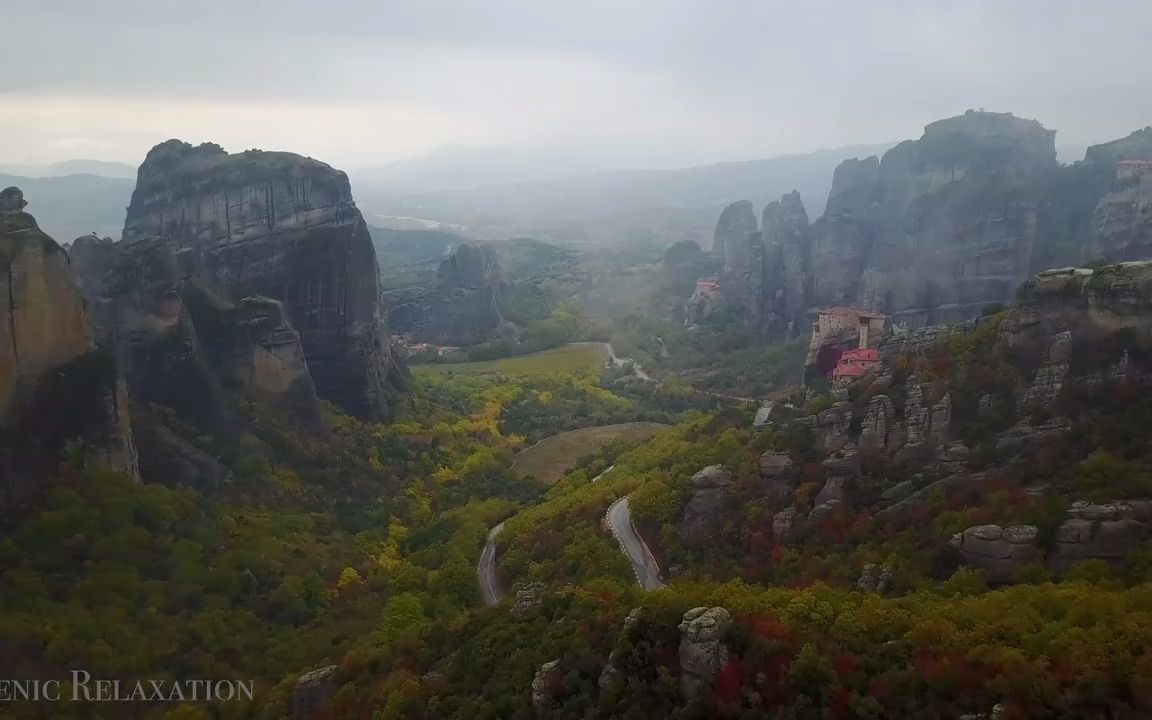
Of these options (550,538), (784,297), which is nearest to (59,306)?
(550,538)

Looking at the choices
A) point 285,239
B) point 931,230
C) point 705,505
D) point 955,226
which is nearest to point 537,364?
point 285,239

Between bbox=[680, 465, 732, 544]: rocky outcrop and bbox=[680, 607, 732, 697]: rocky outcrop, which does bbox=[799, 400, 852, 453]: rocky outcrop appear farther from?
bbox=[680, 607, 732, 697]: rocky outcrop

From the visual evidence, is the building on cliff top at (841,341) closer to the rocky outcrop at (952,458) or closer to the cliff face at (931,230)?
the rocky outcrop at (952,458)

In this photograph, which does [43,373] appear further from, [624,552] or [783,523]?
[783,523]

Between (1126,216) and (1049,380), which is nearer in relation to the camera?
(1049,380)

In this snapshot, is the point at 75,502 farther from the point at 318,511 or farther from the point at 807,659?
the point at 807,659

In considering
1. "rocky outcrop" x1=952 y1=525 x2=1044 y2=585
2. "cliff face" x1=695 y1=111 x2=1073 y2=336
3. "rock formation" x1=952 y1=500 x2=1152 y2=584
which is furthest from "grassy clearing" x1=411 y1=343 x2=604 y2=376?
"rock formation" x1=952 y1=500 x2=1152 y2=584
